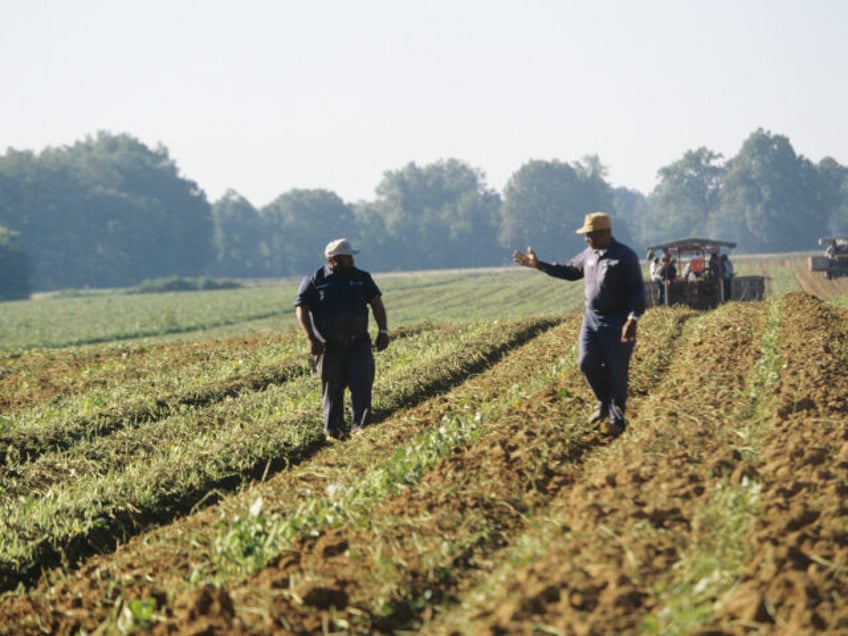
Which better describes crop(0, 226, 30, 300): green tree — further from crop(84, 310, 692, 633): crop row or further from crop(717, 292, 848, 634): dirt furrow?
crop(717, 292, 848, 634): dirt furrow

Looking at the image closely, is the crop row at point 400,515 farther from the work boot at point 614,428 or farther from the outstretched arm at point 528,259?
the outstretched arm at point 528,259

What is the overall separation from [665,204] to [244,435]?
4991 inches

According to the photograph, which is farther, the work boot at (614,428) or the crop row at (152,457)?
the work boot at (614,428)

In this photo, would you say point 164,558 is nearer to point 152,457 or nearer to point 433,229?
point 152,457

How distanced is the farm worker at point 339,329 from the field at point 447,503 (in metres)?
0.34

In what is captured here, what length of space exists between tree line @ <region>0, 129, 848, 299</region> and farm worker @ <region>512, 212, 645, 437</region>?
313ft

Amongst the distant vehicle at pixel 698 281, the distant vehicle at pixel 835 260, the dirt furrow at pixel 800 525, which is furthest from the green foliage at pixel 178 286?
the dirt furrow at pixel 800 525

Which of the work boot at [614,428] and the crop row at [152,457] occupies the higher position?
the work boot at [614,428]

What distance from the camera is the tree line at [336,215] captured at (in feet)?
331

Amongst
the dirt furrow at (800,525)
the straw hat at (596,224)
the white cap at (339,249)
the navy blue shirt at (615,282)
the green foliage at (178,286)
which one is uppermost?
the straw hat at (596,224)

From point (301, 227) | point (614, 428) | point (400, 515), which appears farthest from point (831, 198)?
point (400, 515)

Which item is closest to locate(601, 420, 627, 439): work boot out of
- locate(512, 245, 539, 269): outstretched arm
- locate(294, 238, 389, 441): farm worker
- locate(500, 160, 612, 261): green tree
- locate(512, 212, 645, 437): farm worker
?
locate(512, 212, 645, 437): farm worker

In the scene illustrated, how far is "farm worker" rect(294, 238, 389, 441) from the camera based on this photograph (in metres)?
9.25

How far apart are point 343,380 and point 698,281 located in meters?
17.0
